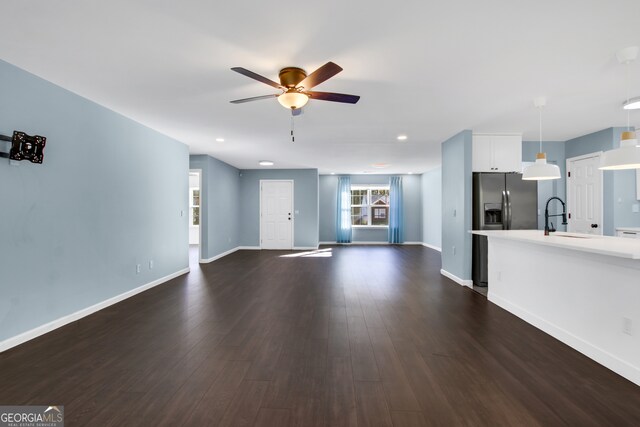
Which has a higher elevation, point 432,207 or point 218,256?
point 432,207

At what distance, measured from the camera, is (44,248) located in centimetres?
283

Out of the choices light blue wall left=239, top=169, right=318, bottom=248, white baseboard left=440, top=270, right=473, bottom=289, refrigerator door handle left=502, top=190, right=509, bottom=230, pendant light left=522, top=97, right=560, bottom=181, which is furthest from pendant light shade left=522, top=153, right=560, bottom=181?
light blue wall left=239, top=169, right=318, bottom=248

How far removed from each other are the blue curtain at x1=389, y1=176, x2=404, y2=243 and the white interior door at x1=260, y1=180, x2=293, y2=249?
3.40m

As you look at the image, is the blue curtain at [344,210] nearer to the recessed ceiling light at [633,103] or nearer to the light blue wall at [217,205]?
the light blue wall at [217,205]

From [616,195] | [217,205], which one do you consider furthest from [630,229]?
[217,205]

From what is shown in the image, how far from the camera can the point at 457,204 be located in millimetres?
4832

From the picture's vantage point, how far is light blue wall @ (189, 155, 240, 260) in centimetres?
657

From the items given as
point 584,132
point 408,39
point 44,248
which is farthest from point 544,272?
point 44,248

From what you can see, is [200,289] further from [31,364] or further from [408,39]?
[408,39]

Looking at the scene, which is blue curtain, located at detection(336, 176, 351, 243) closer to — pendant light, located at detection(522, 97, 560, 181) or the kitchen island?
the kitchen island

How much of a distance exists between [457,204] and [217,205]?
5377 mm

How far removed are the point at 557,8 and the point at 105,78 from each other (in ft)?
12.2

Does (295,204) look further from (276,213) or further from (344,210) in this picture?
Answer: (344,210)

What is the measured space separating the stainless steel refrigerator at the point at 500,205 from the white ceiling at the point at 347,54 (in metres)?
0.95
